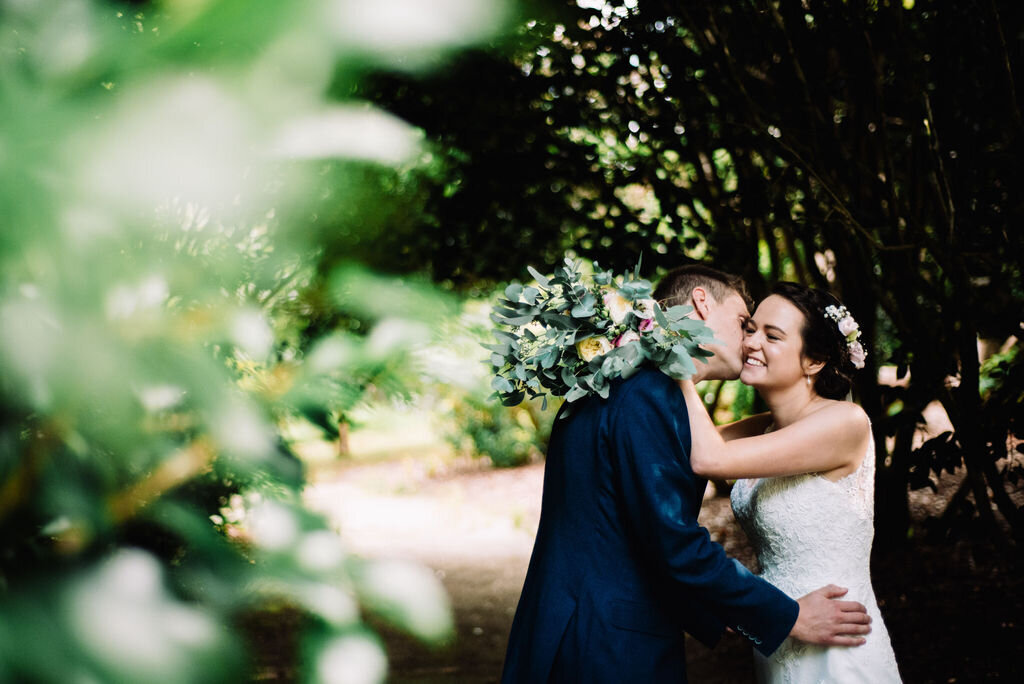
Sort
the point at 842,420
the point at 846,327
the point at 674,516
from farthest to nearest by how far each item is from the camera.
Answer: the point at 846,327, the point at 842,420, the point at 674,516

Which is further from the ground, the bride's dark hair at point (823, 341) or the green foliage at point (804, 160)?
the green foliage at point (804, 160)

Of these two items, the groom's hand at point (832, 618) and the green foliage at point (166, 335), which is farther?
the groom's hand at point (832, 618)

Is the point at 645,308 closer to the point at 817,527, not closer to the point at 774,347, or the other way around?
the point at 774,347

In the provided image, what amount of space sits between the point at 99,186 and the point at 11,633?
0.74 feet

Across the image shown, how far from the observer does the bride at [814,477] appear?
8.11ft

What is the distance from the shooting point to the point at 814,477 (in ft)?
8.42

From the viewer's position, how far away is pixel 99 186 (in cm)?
41

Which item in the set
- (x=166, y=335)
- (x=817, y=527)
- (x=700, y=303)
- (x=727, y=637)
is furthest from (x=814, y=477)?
(x=727, y=637)

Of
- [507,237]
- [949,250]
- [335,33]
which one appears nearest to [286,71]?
[335,33]

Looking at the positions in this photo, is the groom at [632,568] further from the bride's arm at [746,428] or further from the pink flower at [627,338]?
the bride's arm at [746,428]

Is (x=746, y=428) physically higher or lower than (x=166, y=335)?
lower

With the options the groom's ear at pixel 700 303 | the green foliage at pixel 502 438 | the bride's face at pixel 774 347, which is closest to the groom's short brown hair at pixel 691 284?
the groom's ear at pixel 700 303

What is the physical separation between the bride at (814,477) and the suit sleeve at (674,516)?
421 millimetres

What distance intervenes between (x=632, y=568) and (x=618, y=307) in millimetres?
722
